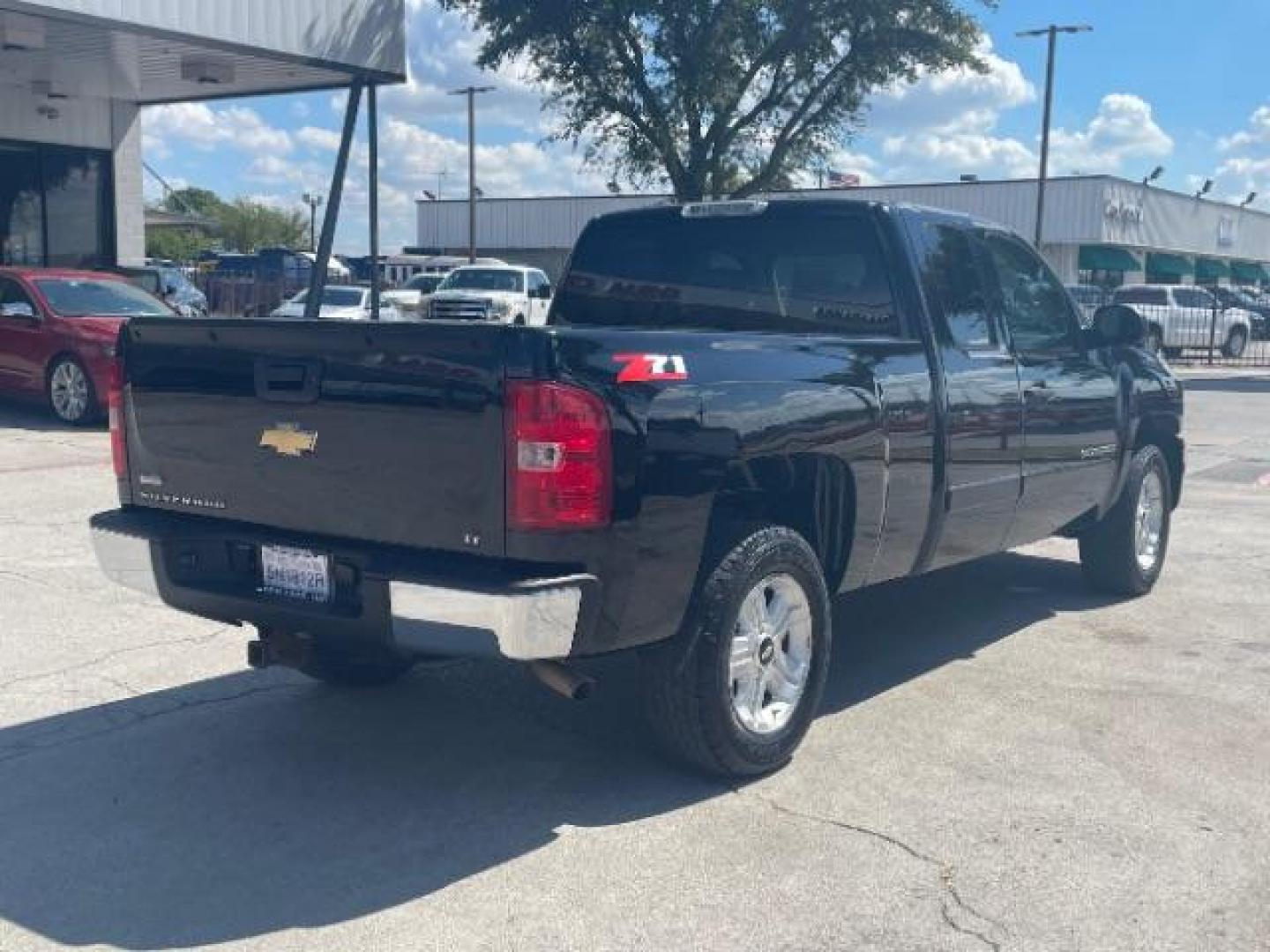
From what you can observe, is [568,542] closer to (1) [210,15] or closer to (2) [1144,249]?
(1) [210,15]

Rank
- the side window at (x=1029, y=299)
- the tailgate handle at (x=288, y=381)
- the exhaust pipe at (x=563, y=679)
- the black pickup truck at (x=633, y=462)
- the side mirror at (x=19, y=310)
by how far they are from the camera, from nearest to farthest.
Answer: the black pickup truck at (x=633, y=462)
the exhaust pipe at (x=563, y=679)
the tailgate handle at (x=288, y=381)
the side window at (x=1029, y=299)
the side mirror at (x=19, y=310)

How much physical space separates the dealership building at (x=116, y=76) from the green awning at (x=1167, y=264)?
44.8 meters

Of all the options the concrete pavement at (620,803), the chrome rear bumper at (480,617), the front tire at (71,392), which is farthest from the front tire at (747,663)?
the front tire at (71,392)

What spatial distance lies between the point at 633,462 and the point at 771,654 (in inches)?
41.5

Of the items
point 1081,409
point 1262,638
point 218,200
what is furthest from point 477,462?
point 218,200

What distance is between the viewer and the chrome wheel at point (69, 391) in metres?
13.6

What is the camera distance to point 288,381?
430 centimetres

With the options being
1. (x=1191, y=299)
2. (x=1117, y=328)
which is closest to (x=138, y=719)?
(x=1117, y=328)

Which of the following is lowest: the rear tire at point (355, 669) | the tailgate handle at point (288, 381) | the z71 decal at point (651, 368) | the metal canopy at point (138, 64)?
the rear tire at point (355, 669)

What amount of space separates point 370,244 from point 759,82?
1312 cm

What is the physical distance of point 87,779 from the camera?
182 inches

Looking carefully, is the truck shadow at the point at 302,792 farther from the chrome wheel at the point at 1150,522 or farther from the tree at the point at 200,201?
the tree at the point at 200,201

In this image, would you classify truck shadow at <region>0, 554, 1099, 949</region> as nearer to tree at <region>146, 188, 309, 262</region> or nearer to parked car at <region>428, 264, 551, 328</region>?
parked car at <region>428, 264, 551, 328</region>

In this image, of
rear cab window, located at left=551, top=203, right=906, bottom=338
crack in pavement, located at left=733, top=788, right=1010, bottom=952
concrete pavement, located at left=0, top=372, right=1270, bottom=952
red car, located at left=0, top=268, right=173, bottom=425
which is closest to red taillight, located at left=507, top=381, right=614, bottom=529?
concrete pavement, located at left=0, top=372, right=1270, bottom=952
